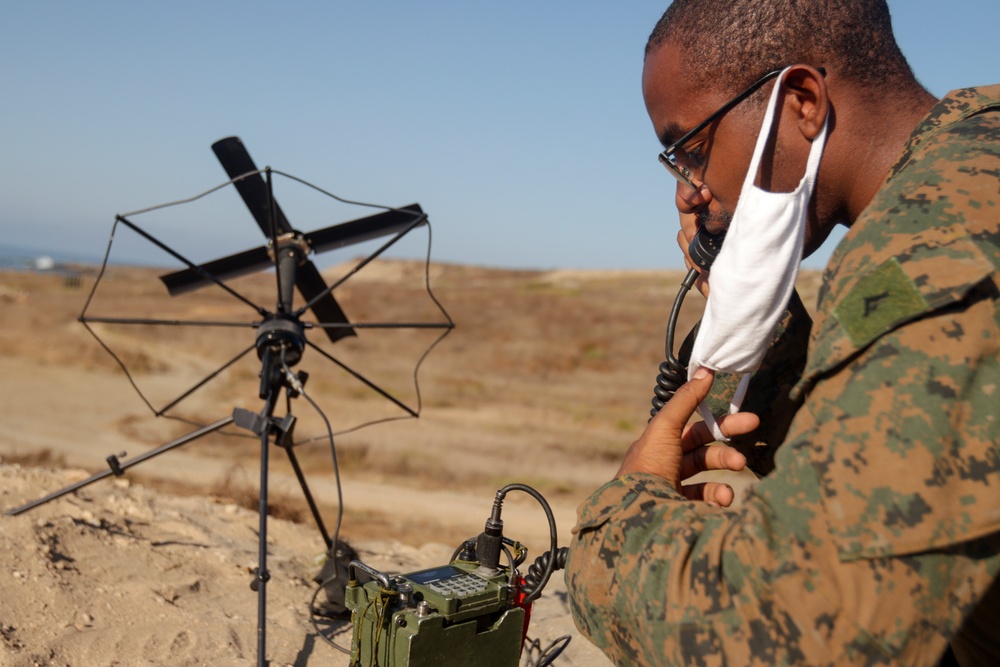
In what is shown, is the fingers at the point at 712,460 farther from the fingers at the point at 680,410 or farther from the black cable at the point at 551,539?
the black cable at the point at 551,539

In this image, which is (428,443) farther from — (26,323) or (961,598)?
(26,323)

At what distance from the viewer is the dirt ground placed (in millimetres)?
4641

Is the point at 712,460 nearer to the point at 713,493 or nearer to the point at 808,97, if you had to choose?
the point at 713,493

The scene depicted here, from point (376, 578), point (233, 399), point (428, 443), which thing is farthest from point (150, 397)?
point (376, 578)

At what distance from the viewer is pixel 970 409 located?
1445 millimetres

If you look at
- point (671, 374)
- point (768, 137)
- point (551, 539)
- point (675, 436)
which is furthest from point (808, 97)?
point (551, 539)

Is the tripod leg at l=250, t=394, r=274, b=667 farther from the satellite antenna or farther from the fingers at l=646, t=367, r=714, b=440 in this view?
the fingers at l=646, t=367, r=714, b=440

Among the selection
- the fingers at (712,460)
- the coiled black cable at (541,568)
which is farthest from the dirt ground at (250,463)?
the fingers at (712,460)

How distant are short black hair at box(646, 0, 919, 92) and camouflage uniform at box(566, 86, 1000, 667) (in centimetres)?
55

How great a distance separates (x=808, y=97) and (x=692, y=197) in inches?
16.8

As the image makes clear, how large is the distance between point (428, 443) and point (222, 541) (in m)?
8.40

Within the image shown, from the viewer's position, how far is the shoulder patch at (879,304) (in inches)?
58.4

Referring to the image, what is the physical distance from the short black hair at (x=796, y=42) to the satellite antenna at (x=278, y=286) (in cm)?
300

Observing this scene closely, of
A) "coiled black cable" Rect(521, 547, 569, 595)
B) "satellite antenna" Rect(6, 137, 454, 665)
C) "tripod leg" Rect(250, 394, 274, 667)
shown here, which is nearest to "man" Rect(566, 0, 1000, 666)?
"coiled black cable" Rect(521, 547, 569, 595)
